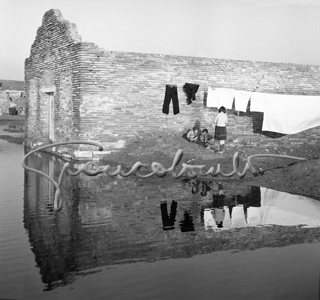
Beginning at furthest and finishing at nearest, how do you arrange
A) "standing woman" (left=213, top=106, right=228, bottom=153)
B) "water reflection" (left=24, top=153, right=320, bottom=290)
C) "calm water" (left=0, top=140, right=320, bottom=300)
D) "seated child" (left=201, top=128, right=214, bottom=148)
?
1. "seated child" (left=201, top=128, right=214, bottom=148)
2. "standing woman" (left=213, top=106, right=228, bottom=153)
3. "water reflection" (left=24, top=153, right=320, bottom=290)
4. "calm water" (left=0, top=140, right=320, bottom=300)

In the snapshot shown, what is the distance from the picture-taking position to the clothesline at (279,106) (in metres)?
17.0

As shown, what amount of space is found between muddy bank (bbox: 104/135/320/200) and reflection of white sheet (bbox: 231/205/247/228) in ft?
7.95

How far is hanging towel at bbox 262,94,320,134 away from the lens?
55.8ft

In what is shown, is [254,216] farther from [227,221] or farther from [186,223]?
[186,223]

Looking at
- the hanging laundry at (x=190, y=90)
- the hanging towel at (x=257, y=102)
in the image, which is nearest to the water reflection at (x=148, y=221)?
the hanging laundry at (x=190, y=90)

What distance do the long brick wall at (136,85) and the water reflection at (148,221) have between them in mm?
4303

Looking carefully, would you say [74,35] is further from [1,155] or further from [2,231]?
[2,231]

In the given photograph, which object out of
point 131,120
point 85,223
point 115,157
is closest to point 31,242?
point 85,223

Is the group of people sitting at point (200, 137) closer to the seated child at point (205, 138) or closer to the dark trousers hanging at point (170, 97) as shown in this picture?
the seated child at point (205, 138)

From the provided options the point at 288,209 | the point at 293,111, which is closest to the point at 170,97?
the point at 293,111

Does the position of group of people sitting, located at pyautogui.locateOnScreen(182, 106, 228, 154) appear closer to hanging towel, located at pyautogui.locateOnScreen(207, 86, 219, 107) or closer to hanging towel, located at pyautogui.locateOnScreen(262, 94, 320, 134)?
hanging towel, located at pyautogui.locateOnScreen(207, 86, 219, 107)

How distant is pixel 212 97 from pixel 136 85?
264 cm

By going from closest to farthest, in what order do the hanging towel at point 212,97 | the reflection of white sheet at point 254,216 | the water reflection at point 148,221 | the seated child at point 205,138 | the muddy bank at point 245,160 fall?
the water reflection at point 148,221 → the reflection of white sheet at point 254,216 → the muddy bank at point 245,160 → the seated child at point 205,138 → the hanging towel at point 212,97

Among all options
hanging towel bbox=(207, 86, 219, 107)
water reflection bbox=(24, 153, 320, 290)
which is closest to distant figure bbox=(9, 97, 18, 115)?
hanging towel bbox=(207, 86, 219, 107)
